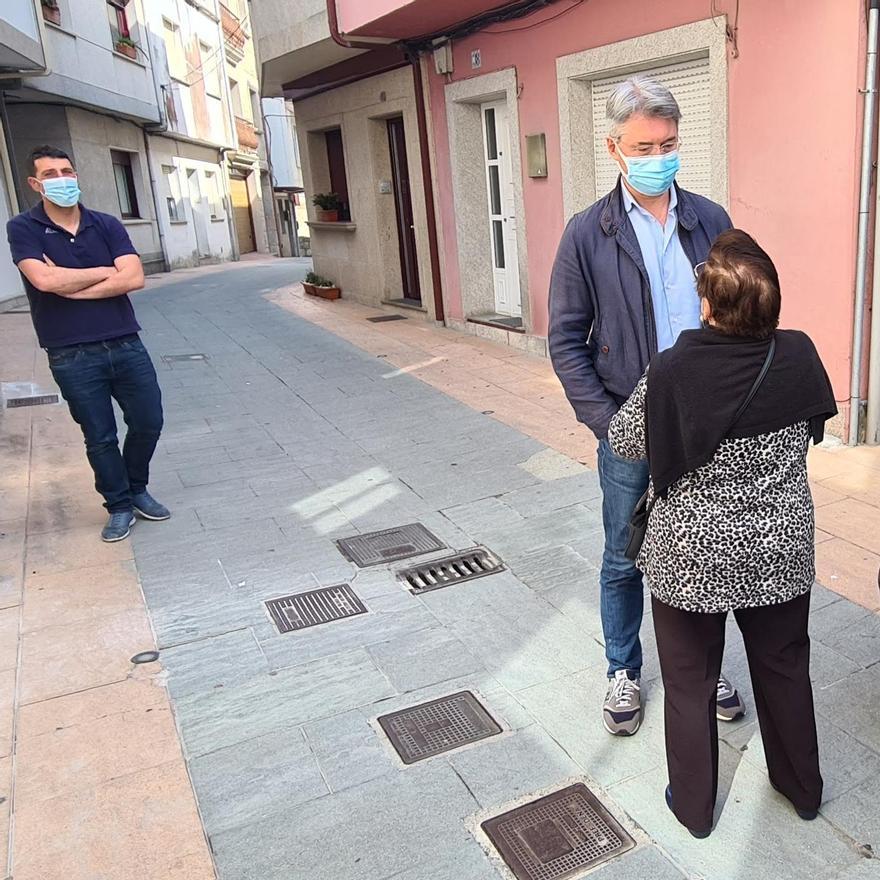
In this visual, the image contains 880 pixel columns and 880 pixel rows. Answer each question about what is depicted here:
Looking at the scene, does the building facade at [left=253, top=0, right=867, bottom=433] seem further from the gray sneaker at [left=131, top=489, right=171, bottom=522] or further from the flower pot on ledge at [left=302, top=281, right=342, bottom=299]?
the gray sneaker at [left=131, top=489, right=171, bottom=522]

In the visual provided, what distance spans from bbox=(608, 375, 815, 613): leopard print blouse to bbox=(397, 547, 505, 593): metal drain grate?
1.96 m

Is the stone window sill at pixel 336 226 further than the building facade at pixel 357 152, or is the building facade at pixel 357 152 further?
the stone window sill at pixel 336 226

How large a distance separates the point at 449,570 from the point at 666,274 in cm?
206

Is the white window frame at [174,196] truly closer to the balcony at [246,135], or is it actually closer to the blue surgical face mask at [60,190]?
the balcony at [246,135]

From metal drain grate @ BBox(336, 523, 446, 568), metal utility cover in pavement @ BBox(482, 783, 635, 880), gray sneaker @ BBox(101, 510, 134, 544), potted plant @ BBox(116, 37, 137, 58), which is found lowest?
metal utility cover in pavement @ BBox(482, 783, 635, 880)

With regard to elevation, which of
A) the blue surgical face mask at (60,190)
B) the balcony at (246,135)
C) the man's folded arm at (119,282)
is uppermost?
the balcony at (246,135)

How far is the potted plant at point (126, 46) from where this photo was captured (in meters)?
20.0

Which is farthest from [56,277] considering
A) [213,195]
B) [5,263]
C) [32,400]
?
[213,195]

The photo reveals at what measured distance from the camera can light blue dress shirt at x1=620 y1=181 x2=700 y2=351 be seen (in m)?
2.59

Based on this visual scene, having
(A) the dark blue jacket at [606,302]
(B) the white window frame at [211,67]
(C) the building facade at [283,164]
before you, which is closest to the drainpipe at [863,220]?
(A) the dark blue jacket at [606,302]

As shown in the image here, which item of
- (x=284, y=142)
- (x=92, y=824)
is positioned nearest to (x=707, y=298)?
(x=92, y=824)

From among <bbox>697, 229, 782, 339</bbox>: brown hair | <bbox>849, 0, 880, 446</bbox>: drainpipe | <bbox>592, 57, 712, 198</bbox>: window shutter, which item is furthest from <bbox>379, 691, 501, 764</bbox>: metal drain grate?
<bbox>592, 57, 712, 198</bbox>: window shutter

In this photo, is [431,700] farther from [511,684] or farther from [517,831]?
[517,831]

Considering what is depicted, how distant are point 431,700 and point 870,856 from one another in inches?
56.5
